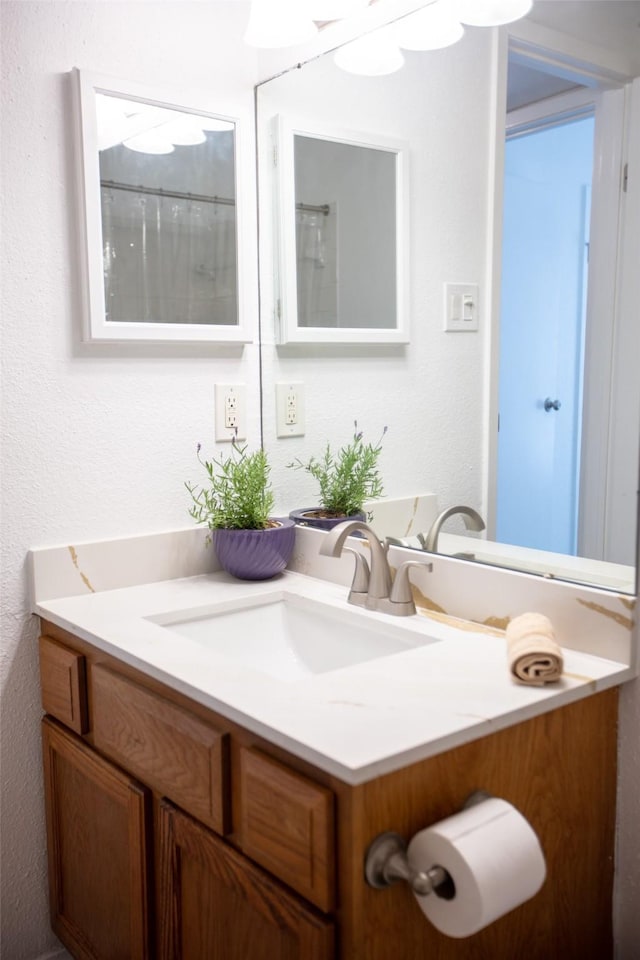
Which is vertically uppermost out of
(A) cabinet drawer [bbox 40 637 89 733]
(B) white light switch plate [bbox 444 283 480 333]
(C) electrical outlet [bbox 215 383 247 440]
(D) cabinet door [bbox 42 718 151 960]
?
(B) white light switch plate [bbox 444 283 480 333]

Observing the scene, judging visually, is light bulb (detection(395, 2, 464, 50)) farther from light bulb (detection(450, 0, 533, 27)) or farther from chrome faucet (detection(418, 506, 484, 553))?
chrome faucet (detection(418, 506, 484, 553))

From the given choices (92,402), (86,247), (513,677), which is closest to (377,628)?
(513,677)

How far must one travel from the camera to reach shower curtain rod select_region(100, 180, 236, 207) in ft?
5.31

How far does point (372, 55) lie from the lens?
165 centimetres

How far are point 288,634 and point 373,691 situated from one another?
521 millimetres

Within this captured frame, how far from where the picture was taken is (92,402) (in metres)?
1.64

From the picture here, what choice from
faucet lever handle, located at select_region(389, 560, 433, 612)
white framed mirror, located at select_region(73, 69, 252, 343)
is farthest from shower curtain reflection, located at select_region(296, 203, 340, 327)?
faucet lever handle, located at select_region(389, 560, 433, 612)

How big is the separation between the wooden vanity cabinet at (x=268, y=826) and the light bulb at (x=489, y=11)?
3.45ft

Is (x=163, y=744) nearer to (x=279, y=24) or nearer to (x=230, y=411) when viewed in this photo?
(x=230, y=411)

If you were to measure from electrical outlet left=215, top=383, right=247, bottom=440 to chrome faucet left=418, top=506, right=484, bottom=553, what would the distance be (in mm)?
492

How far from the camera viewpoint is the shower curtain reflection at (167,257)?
1.62 meters

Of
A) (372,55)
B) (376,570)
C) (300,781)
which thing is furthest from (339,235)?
(300,781)

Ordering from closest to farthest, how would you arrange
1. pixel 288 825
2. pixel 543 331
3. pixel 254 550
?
pixel 288 825, pixel 543 331, pixel 254 550

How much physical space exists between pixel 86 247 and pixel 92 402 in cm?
28
